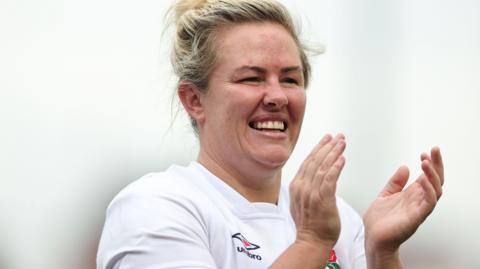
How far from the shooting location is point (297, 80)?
10.0 feet

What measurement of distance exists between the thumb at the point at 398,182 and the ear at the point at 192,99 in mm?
550

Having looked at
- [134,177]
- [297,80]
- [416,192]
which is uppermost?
[297,80]

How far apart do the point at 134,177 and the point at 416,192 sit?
333cm

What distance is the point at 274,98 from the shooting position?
293cm

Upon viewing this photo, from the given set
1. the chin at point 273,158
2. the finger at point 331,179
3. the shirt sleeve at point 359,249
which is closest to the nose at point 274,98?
the chin at point 273,158

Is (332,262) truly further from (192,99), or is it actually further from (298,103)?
(192,99)

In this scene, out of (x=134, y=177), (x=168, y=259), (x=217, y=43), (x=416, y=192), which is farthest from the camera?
(x=134, y=177)

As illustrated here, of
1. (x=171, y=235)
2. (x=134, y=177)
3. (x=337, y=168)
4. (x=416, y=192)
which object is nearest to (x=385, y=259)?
(x=416, y=192)

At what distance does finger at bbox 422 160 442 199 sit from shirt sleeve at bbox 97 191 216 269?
0.59 metres

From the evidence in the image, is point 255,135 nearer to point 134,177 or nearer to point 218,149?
point 218,149

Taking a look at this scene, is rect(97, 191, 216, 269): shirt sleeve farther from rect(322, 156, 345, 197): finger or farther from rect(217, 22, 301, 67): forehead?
rect(217, 22, 301, 67): forehead

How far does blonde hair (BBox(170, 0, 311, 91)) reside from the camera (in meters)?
3.09

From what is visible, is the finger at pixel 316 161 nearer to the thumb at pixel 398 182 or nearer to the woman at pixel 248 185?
the woman at pixel 248 185

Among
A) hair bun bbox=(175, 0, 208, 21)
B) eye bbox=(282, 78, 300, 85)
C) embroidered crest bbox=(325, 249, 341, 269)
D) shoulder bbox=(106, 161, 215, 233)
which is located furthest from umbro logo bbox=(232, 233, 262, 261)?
hair bun bbox=(175, 0, 208, 21)
